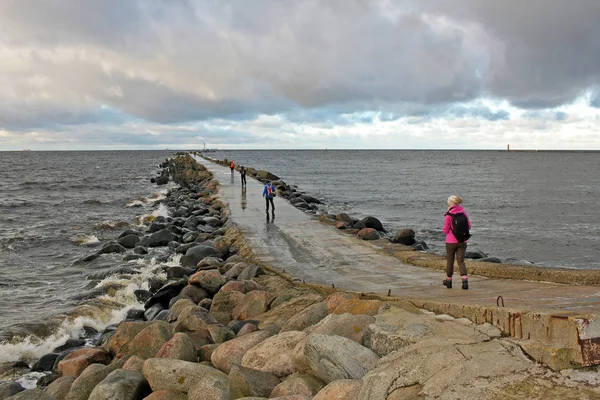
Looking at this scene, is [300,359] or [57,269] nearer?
[300,359]

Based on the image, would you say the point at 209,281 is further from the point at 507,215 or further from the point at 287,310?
the point at 507,215

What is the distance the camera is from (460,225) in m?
7.37

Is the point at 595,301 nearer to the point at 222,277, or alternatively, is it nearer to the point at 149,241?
the point at 222,277

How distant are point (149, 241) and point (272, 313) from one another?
1065 centimetres

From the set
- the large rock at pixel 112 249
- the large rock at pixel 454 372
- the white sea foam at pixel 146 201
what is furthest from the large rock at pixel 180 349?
the white sea foam at pixel 146 201

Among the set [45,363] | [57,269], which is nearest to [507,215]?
[57,269]

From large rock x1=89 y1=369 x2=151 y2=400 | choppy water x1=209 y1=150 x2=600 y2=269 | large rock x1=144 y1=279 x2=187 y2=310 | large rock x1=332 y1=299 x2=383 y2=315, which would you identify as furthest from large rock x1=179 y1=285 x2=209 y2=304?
choppy water x1=209 y1=150 x2=600 y2=269

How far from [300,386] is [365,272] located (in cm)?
545

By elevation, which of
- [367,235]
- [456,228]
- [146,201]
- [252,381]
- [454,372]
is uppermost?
[456,228]

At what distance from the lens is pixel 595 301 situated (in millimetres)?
6559

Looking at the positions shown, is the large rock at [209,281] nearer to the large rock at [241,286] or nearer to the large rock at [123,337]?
A: the large rock at [241,286]

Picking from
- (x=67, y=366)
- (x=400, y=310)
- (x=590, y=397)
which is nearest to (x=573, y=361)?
(x=590, y=397)

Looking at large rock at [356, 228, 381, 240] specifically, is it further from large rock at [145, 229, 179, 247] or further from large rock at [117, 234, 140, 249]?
large rock at [117, 234, 140, 249]

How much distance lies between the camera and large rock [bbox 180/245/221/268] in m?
13.5
